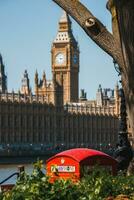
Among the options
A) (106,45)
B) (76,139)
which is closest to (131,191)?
(106,45)

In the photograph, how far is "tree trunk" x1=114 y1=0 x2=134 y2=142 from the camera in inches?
218

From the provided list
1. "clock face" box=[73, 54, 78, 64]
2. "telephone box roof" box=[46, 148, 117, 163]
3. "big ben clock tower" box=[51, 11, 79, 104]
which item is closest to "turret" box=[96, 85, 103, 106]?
"big ben clock tower" box=[51, 11, 79, 104]

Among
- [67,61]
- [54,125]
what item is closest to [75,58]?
[67,61]

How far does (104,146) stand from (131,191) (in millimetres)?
→ 96156

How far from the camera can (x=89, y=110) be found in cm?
10650

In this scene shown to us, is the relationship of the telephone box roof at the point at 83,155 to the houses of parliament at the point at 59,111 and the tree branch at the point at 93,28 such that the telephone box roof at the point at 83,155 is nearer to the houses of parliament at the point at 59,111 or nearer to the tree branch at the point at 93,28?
the tree branch at the point at 93,28

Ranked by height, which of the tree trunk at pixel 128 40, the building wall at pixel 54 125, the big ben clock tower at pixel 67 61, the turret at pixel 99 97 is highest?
the big ben clock tower at pixel 67 61

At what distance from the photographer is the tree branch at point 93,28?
20.5 feet

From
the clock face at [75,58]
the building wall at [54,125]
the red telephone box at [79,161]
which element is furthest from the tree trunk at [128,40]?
the clock face at [75,58]

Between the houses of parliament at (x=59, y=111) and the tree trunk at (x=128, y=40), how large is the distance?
262 ft

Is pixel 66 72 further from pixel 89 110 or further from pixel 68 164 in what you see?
pixel 68 164

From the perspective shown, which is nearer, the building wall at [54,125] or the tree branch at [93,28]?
the tree branch at [93,28]

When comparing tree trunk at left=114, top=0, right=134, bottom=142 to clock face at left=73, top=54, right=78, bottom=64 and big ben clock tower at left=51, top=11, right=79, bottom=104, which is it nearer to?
big ben clock tower at left=51, top=11, right=79, bottom=104

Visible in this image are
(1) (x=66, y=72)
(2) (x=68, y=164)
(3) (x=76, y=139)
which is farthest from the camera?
(1) (x=66, y=72)
